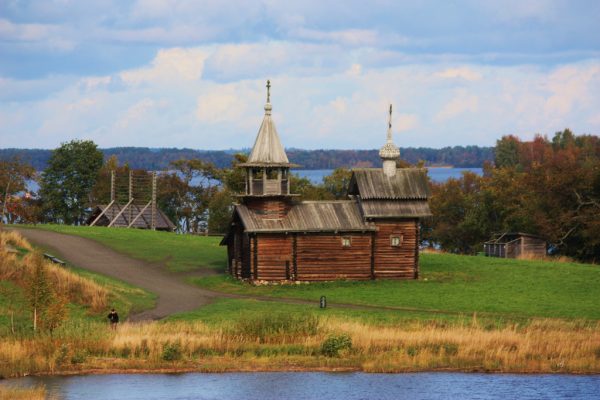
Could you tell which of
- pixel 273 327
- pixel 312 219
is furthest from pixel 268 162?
pixel 273 327

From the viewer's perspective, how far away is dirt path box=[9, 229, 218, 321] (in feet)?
183

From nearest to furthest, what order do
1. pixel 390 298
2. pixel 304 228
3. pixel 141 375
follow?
1. pixel 141 375
2. pixel 390 298
3. pixel 304 228

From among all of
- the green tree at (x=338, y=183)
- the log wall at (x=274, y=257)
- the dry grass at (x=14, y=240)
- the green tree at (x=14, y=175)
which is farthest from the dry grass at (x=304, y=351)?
the green tree at (x=338, y=183)

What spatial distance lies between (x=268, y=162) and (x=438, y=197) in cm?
5248

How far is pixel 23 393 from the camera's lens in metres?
37.6

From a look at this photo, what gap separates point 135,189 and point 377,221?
49.8m

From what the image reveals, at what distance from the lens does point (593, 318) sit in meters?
51.1

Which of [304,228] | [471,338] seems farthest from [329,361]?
[304,228]

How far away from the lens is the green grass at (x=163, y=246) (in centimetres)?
7088

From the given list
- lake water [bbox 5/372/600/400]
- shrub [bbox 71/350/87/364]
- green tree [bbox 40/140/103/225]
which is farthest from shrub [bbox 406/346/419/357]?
green tree [bbox 40/140/103/225]

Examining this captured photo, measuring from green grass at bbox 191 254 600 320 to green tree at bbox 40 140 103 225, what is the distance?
62.1 metres

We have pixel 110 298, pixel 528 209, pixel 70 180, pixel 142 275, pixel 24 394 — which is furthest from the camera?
pixel 70 180

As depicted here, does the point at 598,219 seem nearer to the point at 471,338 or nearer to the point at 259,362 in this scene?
the point at 471,338

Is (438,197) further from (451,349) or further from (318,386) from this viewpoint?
(318,386)
